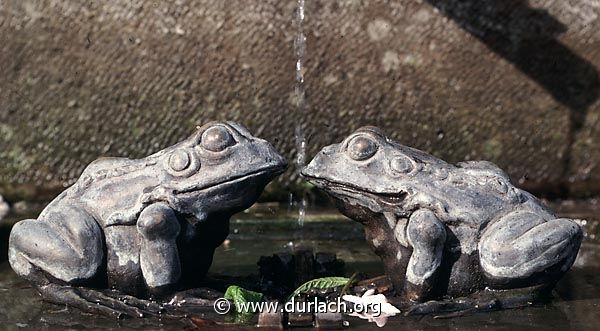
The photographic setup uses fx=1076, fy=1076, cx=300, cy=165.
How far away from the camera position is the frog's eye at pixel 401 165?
452cm

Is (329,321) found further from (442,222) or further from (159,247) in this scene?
(159,247)

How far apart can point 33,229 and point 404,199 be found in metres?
1.58

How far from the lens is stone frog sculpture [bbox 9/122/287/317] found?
4.45 m

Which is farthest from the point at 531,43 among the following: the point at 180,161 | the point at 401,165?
the point at 180,161

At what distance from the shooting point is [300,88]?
261 inches

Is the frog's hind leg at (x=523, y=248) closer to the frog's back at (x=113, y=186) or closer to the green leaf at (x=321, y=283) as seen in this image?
the green leaf at (x=321, y=283)

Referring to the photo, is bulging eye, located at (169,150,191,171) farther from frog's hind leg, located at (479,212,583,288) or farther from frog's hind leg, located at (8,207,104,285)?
frog's hind leg, located at (479,212,583,288)

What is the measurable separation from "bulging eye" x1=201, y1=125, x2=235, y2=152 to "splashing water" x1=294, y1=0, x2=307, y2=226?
1.99m

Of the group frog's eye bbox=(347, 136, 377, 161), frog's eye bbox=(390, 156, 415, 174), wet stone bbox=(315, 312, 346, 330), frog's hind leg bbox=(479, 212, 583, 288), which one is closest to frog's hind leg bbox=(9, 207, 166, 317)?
wet stone bbox=(315, 312, 346, 330)

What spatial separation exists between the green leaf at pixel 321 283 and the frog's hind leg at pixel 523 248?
648mm

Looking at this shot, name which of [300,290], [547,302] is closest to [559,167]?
[547,302]

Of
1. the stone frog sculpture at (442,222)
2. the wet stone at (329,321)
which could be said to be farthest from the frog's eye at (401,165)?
the wet stone at (329,321)

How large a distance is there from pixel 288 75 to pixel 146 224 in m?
2.42

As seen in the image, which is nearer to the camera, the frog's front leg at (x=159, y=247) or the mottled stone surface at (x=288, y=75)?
the frog's front leg at (x=159, y=247)
